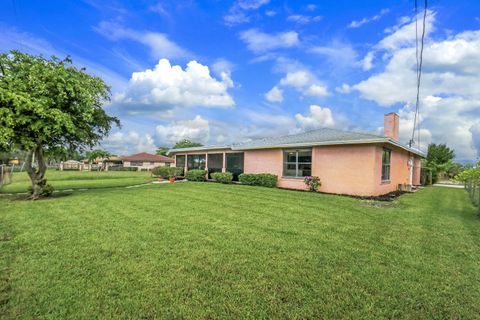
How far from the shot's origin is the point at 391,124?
47.4 feet

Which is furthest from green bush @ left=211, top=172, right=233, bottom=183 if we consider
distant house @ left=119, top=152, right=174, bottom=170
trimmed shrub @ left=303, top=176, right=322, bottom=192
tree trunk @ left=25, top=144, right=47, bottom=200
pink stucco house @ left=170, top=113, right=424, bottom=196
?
distant house @ left=119, top=152, right=174, bottom=170

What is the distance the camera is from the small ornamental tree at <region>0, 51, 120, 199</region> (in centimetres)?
854

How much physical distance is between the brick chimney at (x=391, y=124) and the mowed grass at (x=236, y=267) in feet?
29.0

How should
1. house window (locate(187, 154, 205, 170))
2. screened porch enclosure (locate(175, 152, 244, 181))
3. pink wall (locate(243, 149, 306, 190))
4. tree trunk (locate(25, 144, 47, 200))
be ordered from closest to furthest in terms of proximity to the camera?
tree trunk (locate(25, 144, 47, 200))
pink wall (locate(243, 149, 306, 190))
screened porch enclosure (locate(175, 152, 244, 181))
house window (locate(187, 154, 205, 170))

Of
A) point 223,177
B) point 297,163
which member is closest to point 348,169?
point 297,163

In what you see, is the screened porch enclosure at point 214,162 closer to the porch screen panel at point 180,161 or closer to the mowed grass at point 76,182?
the porch screen panel at point 180,161

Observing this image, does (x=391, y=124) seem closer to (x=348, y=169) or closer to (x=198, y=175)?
(x=348, y=169)

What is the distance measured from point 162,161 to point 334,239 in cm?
5632

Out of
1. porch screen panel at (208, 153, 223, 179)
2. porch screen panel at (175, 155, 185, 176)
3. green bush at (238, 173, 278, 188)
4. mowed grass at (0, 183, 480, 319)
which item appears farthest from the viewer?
porch screen panel at (175, 155, 185, 176)

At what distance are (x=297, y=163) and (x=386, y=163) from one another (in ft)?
15.4

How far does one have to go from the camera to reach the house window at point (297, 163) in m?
14.0

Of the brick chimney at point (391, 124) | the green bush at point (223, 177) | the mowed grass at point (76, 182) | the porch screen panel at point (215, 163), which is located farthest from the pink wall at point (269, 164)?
the mowed grass at point (76, 182)

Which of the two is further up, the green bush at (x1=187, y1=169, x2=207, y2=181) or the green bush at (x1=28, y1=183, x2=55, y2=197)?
the green bush at (x1=187, y1=169, x2=207, y2=181)

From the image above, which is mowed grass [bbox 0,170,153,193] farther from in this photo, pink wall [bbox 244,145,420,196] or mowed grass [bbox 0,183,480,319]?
pink wall [bbox 244,145,420,196]
